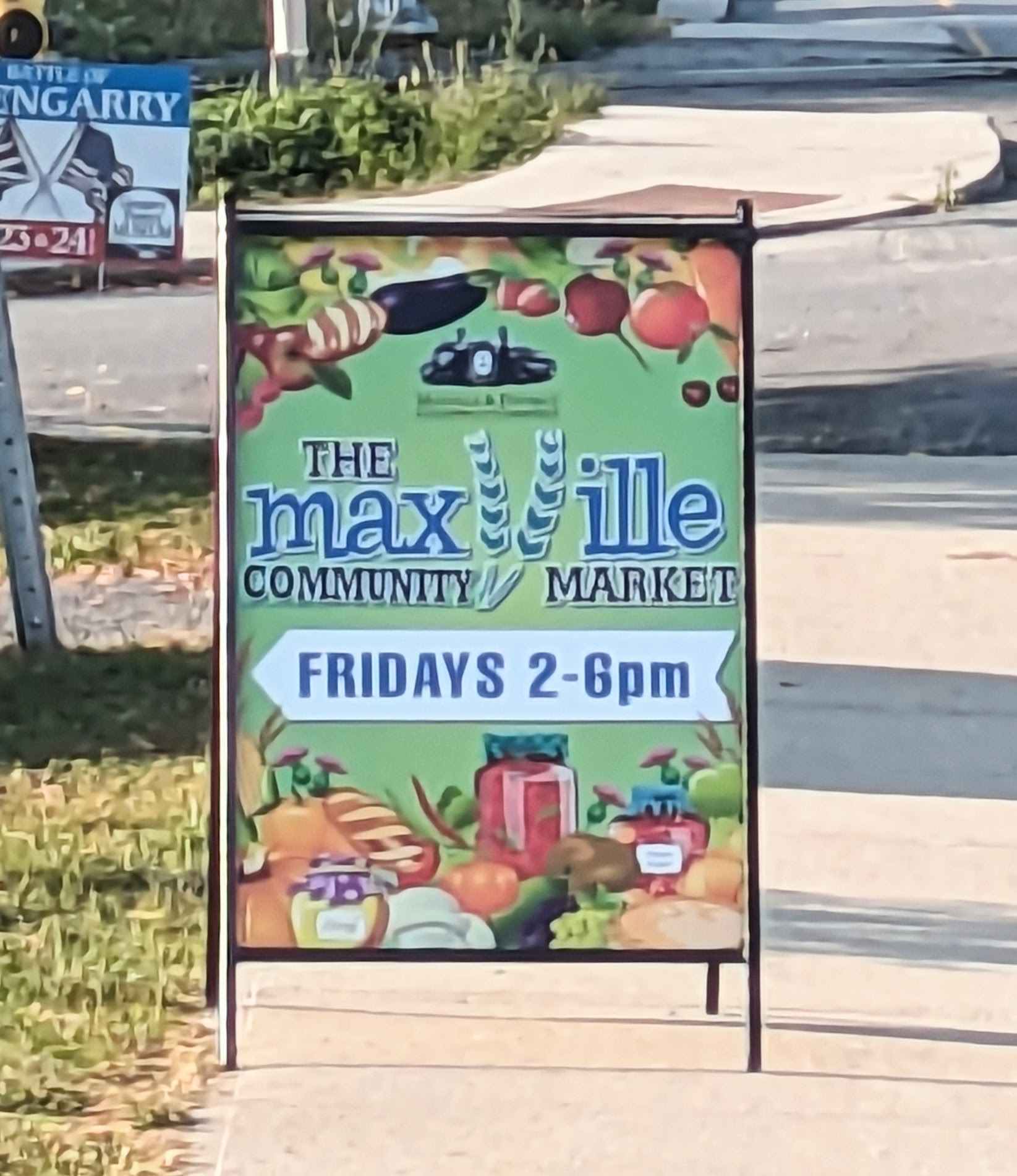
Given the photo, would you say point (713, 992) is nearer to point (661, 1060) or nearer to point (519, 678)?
point (661, 1060)

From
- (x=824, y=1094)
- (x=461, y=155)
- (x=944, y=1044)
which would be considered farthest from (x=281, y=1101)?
(x=461, y=155)

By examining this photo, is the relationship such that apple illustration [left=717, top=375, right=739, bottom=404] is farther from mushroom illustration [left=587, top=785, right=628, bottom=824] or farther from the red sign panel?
the red sign panel

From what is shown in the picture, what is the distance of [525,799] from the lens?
14.4 feet

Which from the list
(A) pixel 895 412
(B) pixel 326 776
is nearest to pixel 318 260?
(B) pixel 326 776

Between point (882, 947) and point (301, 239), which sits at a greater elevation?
point (301, 239)

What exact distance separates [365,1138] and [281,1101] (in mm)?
253

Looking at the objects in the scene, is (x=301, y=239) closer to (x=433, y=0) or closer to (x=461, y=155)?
(x=461, y=155)

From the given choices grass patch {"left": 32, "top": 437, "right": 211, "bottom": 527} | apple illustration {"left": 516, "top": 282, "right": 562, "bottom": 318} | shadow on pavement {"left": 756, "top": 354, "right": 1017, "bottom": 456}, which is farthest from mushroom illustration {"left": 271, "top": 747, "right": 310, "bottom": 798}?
shadow on pavement {"left": 756, "top": 354, "right": 1017, "bottom": 456}

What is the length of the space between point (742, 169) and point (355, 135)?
286 cm

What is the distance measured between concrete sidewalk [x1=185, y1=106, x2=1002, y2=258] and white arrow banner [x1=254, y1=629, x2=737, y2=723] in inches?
379

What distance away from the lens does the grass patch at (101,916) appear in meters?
4.37

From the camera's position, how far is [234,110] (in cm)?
1600

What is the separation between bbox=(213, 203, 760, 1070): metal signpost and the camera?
4309 mm

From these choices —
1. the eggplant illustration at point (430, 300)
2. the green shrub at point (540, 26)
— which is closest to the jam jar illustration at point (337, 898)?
the eggplant illustration at point (430, 300)
